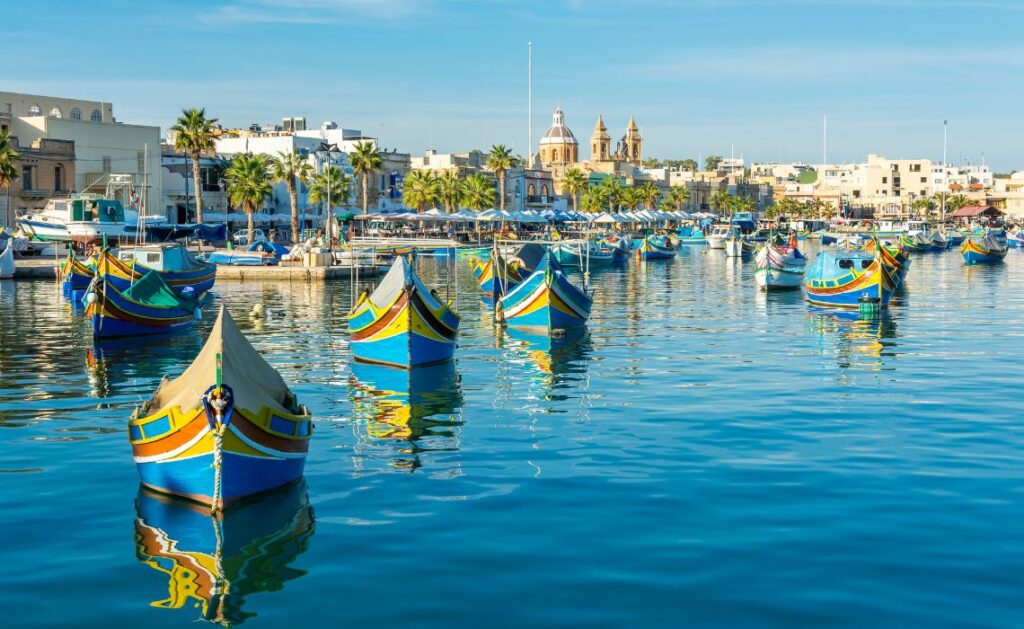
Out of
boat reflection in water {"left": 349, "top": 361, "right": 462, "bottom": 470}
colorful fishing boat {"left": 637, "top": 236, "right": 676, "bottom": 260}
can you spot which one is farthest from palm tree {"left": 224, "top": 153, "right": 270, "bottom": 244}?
boat reflection in water {"left": 349, "top": 361, "right": 462, "bottom": 470}

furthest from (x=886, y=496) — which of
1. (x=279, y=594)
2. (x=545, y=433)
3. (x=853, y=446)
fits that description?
(x=279, y=594)

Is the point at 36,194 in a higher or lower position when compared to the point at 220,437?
higher

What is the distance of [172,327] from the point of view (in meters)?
44.9

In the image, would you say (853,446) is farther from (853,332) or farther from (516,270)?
(516,270)

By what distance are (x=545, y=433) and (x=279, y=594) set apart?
34.8 ft

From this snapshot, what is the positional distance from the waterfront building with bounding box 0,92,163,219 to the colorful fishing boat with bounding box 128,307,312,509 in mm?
74283

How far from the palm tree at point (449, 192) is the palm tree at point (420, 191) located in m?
0.79

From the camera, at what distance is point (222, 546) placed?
54.5 ft

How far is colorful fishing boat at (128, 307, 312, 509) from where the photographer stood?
58.1 feet

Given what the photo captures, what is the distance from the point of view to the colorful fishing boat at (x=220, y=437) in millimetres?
17719

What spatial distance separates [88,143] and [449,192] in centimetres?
3921

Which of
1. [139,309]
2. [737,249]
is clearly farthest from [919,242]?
[139,309]

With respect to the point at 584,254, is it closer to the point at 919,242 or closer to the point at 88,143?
the point at 88,143

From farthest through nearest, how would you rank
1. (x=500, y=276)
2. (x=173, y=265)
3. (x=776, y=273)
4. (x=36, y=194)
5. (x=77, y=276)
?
(x=36, y=194) → (x=776, y=273) → (x=77, y=276) → (x=173, y=265) → (x=500, y=276)
